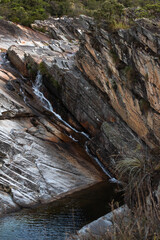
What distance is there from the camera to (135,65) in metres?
15.8

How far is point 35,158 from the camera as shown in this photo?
16594 mm

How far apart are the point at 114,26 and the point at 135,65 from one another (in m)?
3.38

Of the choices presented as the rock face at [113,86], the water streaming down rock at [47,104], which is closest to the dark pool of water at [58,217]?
the water streaming down rock at [47,104]

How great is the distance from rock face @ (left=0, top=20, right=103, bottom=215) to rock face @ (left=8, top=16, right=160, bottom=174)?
1.58m

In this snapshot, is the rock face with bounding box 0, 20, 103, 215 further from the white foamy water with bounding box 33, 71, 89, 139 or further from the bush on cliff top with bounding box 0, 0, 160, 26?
the bush on cliff top with bounding box 0, 0, 160, 26

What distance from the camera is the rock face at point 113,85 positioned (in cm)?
1514

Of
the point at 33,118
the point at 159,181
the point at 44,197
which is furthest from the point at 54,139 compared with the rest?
the point at 159,181

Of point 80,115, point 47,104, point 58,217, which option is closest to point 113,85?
point 80,115

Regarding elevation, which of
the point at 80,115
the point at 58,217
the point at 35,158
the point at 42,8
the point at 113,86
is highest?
the point at 113,86

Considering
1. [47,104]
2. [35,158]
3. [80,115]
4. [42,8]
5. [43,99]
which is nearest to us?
[35,158]

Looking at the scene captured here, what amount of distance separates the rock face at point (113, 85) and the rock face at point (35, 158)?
5.17 feet

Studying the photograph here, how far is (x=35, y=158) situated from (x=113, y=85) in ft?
20.1

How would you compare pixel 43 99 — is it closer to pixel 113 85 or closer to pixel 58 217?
pixel 113 85

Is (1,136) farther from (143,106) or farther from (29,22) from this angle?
(29,22)
